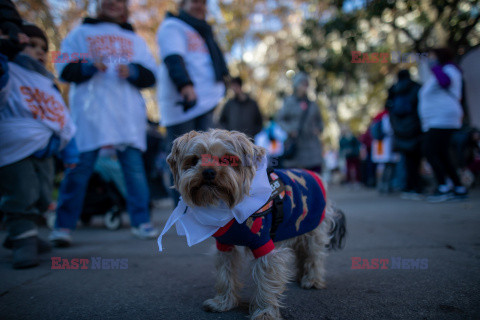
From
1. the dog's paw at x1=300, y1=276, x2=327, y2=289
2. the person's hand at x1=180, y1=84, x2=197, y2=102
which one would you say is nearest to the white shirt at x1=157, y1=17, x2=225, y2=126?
the person's hand at x1=180, y1=84, x2=197, y2=102

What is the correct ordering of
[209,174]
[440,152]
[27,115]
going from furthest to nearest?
1. [440,152]
2. [27,115]
3. [209,174]

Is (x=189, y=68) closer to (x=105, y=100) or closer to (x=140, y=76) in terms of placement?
(x=140, y=76)

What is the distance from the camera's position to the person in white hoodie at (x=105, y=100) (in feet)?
11.9

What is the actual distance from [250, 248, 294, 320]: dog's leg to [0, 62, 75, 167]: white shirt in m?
2.40

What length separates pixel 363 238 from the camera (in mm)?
3672

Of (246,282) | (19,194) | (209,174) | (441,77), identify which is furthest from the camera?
(441,77)

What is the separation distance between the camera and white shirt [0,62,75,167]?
114 inches

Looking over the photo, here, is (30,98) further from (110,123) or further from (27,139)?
(110,123)

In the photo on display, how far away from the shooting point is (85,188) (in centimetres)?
374

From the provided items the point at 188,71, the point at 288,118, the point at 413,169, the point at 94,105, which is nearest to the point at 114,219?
the point at 94,105

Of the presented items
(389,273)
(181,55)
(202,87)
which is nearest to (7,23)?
(181,55)

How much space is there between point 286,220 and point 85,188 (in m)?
2.62

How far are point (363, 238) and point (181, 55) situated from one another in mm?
2919

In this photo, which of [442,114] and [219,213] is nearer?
[219,213]
